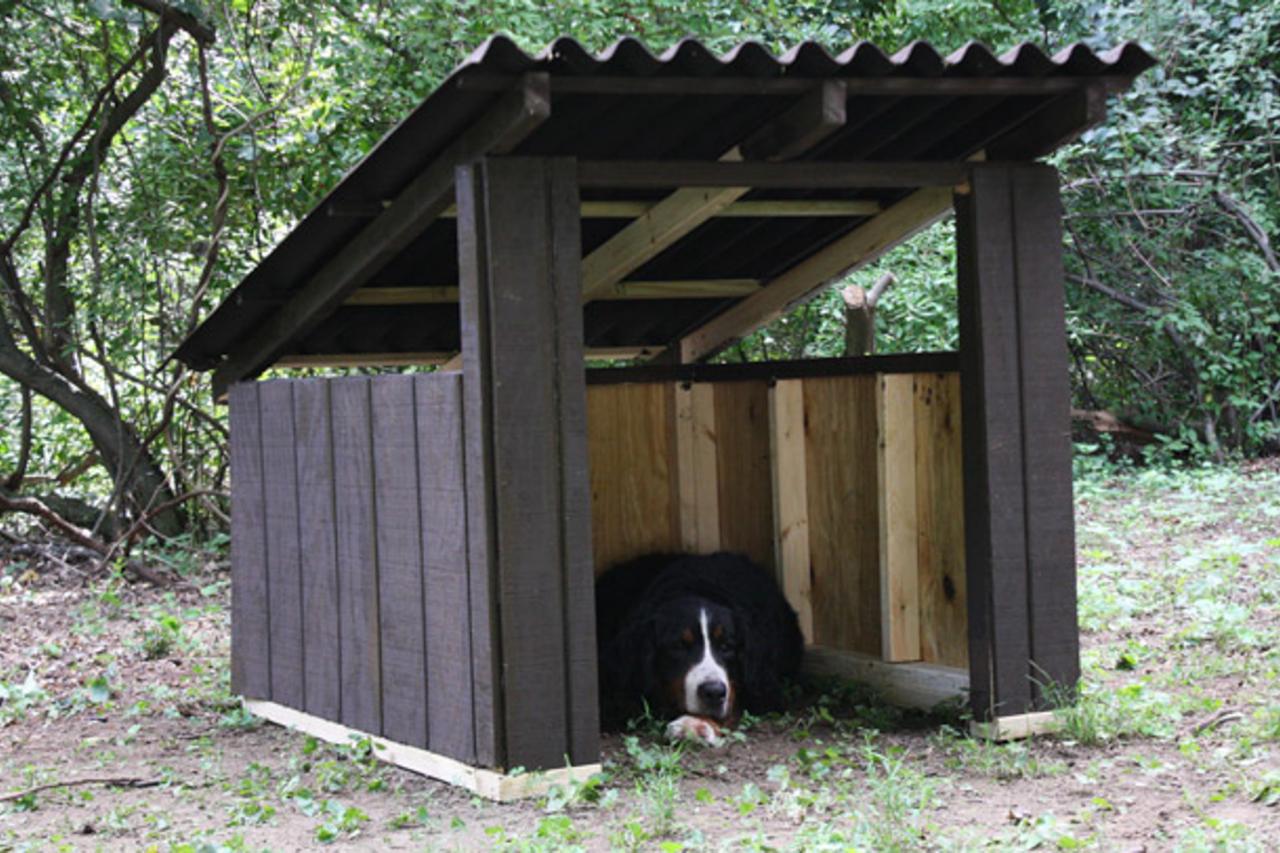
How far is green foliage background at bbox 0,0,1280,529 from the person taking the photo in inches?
432

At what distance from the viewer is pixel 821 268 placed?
24.2 feet

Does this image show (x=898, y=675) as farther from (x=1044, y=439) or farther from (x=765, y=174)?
(x=765, y=174)

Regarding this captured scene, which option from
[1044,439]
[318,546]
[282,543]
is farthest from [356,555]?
[1044,439]

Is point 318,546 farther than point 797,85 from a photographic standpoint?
Yes

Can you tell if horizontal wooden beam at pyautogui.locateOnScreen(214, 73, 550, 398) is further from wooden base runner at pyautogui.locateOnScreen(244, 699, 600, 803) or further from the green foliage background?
the green foliage background

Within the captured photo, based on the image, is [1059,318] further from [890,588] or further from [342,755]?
[342,755]

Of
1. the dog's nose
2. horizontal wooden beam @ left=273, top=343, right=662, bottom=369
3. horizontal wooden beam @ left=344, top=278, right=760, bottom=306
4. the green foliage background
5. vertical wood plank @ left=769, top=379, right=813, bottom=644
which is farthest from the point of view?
the green foliage background

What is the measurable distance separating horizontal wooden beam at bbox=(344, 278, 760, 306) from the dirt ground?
2.00 meters

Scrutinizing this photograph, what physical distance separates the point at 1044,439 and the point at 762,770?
5.41ft

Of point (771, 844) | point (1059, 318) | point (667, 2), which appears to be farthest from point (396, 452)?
point (667, 2)

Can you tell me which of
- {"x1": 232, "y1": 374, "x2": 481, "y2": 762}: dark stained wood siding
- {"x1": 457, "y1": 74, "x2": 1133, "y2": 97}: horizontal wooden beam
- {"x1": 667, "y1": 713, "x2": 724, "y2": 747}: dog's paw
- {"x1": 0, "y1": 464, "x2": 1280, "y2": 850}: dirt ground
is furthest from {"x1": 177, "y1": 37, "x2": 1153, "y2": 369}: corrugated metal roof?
{"x1": 667, "y1": 713, "x2": 724, "y2": 747}: dog's paw

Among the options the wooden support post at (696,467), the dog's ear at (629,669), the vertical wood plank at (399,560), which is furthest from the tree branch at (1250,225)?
the vertical wood plank at (399,560)

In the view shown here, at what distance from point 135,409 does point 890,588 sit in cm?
750

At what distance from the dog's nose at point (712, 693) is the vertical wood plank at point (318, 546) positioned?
1.47 m
